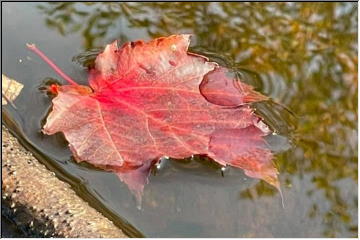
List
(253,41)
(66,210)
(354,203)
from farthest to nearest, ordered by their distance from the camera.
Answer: (253,41) < (354,203) < (66,210)

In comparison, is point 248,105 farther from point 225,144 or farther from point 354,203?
point 354,203

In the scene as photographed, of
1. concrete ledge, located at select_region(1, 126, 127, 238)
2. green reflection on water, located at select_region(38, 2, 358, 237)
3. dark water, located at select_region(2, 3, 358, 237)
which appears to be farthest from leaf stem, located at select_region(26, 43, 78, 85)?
concrete ledge, located at select_region(1, 126, 127, 238)

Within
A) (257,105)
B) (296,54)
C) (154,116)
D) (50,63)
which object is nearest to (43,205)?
(154,116)

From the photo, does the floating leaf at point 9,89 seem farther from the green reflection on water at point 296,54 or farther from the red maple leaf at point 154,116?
the green reflection on water at point 296,54

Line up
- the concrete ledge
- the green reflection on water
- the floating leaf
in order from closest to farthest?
1. the concrete ledge
2. the green reflection on water
3. the floating leaf

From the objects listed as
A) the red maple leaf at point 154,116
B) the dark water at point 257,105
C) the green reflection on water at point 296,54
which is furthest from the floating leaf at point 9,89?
the green reflection on water at point 296,54

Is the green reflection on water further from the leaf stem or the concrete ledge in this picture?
the concrete ledge

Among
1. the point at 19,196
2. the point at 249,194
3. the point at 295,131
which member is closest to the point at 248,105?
the point at 295,131
